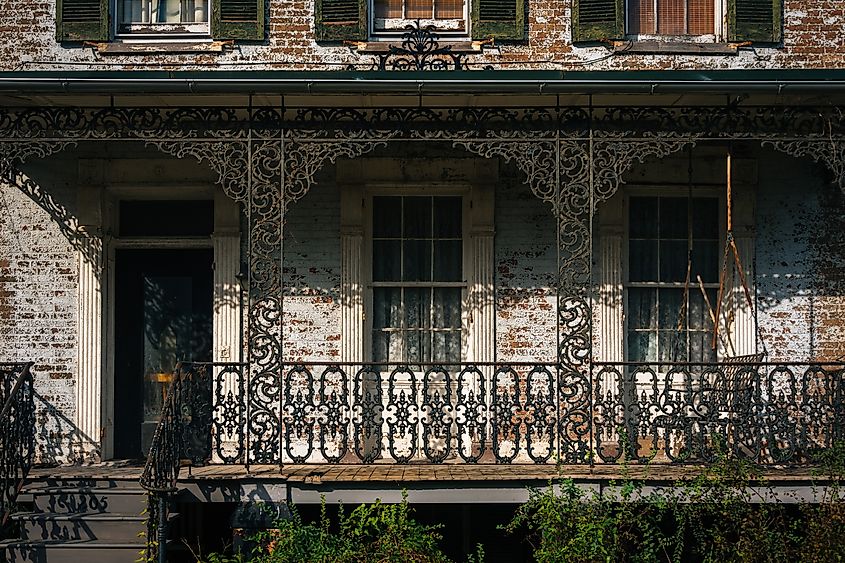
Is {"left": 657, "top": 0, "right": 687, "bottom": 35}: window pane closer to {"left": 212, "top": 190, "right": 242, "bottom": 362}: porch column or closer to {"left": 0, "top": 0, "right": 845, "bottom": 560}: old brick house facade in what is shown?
{"left": 0, "top": 0, "right": 845, "bottom": 560}: old brick house facade

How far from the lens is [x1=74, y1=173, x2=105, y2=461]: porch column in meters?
12.0

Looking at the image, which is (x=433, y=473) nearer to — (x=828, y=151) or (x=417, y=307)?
(x=417, y=307)

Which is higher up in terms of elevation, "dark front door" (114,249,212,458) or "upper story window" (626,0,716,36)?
"upper story window" (626,0,716,36)

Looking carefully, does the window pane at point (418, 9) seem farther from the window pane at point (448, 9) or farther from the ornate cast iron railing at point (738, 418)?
the ornate cast iron railing at point (738, 418)

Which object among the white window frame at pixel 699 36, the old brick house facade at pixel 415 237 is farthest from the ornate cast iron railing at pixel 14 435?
the white window frame at pixel 699 36

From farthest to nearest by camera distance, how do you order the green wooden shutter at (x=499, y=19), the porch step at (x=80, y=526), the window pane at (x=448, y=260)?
the window pane at (x=448, y=260)
the green wooden shutter at (x=499, y=19)
the porch step at (x=80, y=526)

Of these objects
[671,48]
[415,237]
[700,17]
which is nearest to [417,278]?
[415,237]

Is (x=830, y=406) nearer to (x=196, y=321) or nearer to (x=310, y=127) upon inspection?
(x=310, y=127)

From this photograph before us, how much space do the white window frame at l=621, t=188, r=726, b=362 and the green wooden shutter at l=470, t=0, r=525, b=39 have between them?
78.8 inches

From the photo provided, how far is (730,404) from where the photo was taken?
1098cm

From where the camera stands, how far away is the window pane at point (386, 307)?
481 inches

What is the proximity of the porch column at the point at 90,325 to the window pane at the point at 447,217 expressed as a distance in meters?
3.43

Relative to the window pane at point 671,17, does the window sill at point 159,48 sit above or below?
below

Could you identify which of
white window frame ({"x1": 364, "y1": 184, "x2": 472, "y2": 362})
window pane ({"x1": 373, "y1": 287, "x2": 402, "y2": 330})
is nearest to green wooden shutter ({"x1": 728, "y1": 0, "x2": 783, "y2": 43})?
white window frame ({"x1": 364, "y1": 184, "x2": 472, "y2": 362})
